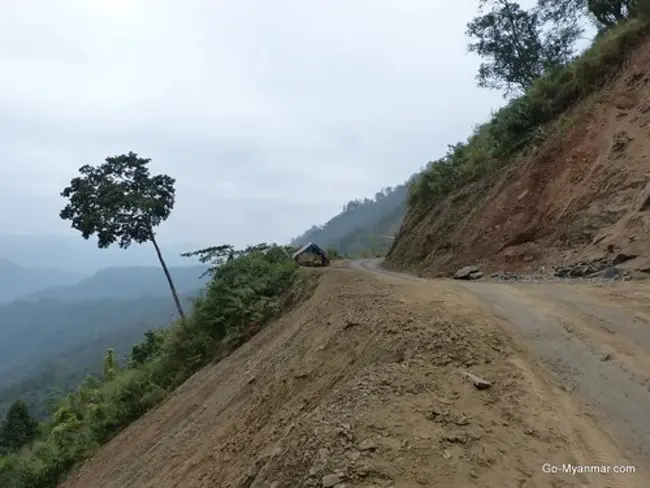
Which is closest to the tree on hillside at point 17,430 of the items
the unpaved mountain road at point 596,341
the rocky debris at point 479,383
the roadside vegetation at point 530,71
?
the roadside vegetation at point 530,71

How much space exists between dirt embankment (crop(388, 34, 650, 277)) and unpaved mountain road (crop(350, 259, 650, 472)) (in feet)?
5.57

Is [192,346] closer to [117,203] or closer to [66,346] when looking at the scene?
[117,203]

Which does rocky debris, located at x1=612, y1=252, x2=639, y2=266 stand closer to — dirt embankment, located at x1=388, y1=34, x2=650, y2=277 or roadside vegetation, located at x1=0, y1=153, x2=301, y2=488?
dirt embankment, located at x1=388, y1=34, x2=650, y2=277

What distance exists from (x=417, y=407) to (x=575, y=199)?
8892mm

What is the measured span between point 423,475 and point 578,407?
165 centimetres

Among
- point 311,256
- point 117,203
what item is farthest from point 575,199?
point 117,203

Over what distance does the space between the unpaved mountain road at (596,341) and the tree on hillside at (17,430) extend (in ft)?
107

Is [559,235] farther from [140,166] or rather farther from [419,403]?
[140,166]

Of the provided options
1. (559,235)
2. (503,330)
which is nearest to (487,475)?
(503,330)

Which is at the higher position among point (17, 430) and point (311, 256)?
point (311, 256)

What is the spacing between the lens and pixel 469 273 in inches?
477

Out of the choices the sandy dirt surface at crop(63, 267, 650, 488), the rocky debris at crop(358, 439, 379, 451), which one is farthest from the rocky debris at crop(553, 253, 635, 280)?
the rocky debris at crop(358, 439, 379, 451)

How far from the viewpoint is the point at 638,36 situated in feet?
44.6

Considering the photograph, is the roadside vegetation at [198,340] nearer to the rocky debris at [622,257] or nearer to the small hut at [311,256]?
the small hut at [311,256]
